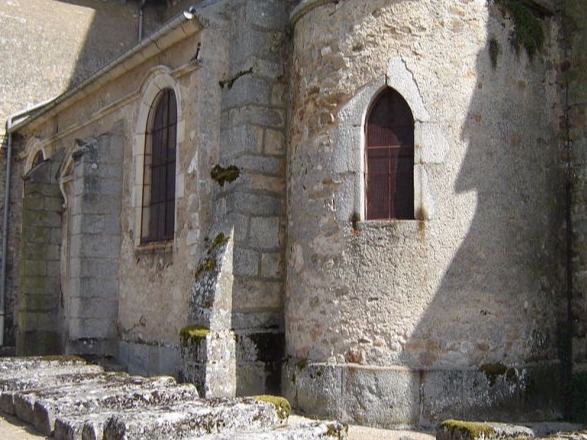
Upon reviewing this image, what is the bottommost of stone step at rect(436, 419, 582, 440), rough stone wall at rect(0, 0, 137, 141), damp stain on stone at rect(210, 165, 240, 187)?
stone step at rect(436, 419, 582, 440)

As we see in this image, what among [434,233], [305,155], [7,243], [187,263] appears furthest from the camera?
[7,243]

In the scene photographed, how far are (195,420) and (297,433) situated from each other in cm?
85

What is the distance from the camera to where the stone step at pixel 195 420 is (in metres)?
5.86

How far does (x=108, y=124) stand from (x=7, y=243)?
5.82 metres

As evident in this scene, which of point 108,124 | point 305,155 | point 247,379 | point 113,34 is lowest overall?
point 247,379

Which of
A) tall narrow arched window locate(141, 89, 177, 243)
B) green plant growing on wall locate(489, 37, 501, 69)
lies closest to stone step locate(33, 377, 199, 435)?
tall narrow arched window locate(141, 89, 177, 243)

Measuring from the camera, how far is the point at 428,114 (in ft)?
25.4

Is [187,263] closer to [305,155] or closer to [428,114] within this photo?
[305,155]

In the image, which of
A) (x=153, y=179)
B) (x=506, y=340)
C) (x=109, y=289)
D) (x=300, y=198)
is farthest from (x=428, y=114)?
(x=109, y=289)

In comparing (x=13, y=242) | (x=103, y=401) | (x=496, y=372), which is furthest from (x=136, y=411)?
(x=13, y=242)

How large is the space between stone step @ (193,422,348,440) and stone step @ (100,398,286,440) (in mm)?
233

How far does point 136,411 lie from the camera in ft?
20.9

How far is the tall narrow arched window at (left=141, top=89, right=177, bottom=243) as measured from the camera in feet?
33.9

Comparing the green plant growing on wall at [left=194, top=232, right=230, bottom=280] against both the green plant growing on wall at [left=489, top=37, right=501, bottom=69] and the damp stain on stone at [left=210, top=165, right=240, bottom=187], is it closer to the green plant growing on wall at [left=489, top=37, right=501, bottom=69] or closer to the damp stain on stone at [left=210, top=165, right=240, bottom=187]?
the damp stain on stone at [left=210, top=165, right=240, bottom=187]
